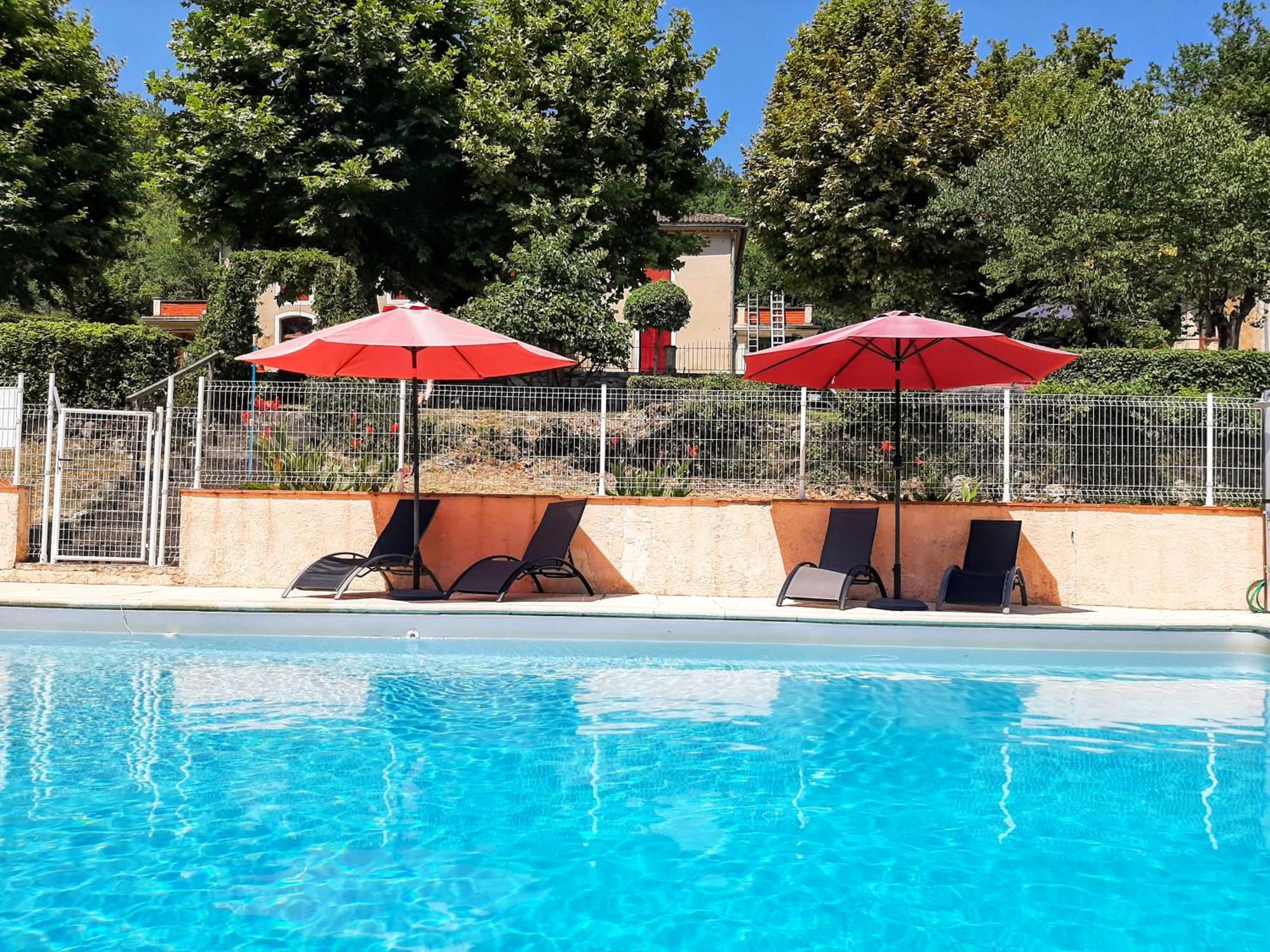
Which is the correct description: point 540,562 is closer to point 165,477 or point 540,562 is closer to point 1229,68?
point 165,477

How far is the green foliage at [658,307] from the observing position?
24.6m

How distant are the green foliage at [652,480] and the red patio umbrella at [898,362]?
4.42 ft

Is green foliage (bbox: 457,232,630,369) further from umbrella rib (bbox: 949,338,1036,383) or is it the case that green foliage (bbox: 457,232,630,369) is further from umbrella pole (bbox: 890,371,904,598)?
Answer: umbrella rib (bbox: 949,338,1036,383)

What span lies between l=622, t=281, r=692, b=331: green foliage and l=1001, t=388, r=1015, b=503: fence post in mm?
15502

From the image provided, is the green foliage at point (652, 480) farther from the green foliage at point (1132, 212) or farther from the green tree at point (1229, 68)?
the green tree at point (1229, 68)

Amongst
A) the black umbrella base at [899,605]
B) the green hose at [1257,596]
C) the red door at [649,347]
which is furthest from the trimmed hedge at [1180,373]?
the red door at [649,347]

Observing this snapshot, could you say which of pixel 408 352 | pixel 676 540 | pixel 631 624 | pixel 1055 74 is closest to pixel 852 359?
pixel 676 540

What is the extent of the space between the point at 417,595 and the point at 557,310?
881 cm

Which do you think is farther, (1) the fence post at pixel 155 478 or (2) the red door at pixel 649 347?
(2) the red door at pixel 649 347

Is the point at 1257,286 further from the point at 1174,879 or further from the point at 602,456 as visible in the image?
the point at 1174,879

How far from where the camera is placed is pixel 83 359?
653 inches

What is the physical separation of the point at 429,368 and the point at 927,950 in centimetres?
788

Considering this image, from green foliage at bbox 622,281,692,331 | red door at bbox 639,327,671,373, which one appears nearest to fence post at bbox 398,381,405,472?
green foliage at bbox 622,281,692,331

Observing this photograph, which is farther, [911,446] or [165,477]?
[165,477]
